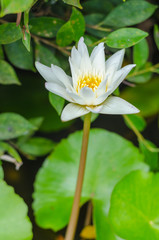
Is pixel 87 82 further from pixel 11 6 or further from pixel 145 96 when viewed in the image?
pixel 145 96

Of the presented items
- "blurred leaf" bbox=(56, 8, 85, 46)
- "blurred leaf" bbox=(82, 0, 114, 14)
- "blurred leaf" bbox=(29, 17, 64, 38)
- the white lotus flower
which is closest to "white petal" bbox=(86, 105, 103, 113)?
the white lotus flower

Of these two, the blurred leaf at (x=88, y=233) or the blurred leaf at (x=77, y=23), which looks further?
the blurred leaf at (x=88, y=233)

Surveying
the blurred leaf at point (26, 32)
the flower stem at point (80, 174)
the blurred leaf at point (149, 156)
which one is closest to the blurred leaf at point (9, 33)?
the blurred leaf at point (26, 32)

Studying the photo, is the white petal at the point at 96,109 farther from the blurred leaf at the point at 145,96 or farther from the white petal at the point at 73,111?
the blurred leaf at the point at 145,96

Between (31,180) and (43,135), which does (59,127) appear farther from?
(31,180)

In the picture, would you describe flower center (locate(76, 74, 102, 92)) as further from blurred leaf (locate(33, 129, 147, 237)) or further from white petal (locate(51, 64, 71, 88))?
blurred leaf (locate(33, 129, 147, 237))

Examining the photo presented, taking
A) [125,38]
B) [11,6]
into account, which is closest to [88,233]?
[125,38]
